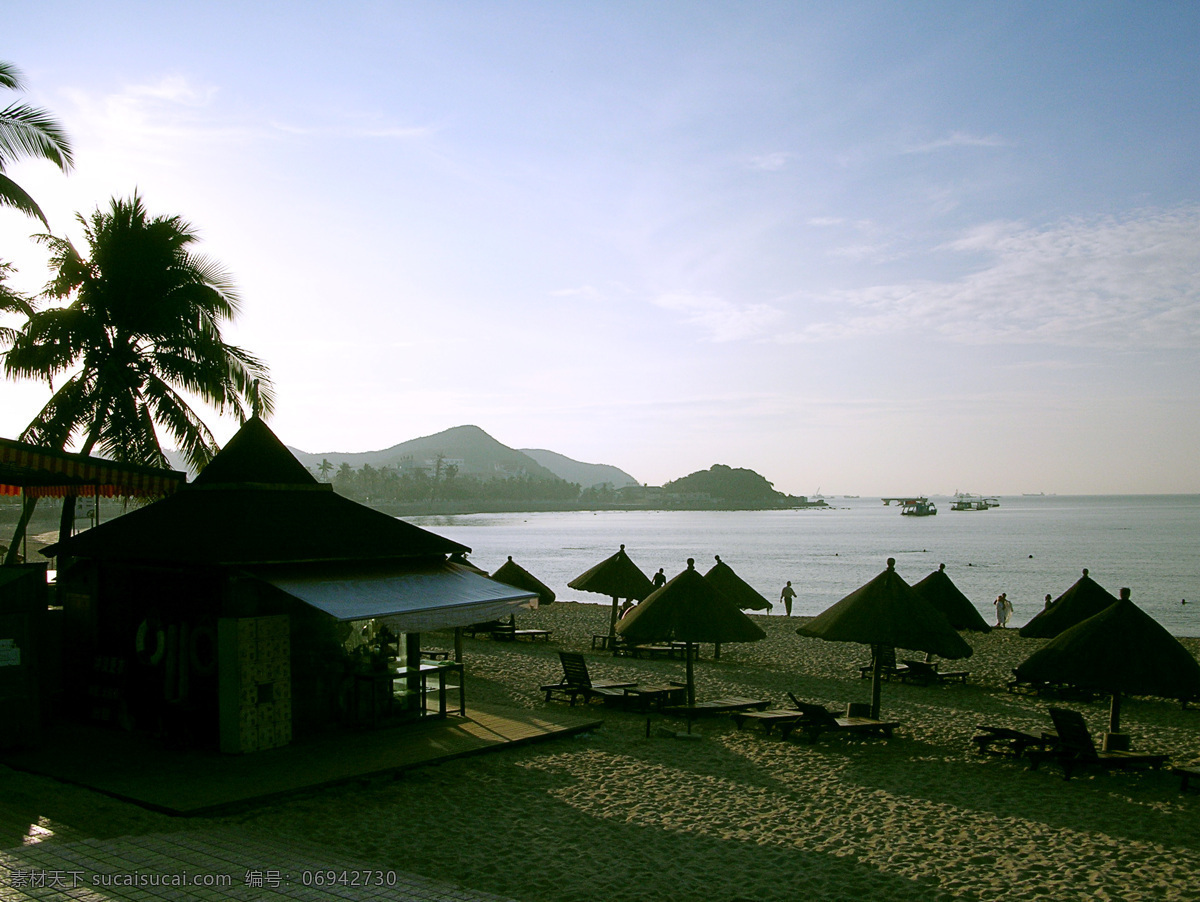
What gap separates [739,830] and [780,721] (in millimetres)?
4178

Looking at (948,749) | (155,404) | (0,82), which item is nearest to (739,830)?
(948,749)

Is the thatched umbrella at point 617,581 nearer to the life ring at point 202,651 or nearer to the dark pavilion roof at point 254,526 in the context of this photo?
the dark pavilion roof at point 254,526

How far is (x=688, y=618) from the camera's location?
1201 centimetres

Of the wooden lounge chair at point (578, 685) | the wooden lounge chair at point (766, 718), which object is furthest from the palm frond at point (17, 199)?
the wooden lounge chair at point (766, 718)

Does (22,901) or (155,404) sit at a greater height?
(155,404)

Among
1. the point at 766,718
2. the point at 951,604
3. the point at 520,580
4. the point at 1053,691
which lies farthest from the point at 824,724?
the point at 520,580

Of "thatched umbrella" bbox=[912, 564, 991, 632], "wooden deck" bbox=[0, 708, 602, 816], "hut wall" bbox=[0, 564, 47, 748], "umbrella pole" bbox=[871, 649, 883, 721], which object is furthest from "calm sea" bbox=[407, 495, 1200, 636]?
"hut wall" bbox=[0, 564, 47, 748]

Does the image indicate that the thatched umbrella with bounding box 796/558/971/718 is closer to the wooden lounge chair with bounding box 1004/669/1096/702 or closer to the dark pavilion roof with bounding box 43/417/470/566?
the wooden lounge chair with bounding box 1004/669/1096/702

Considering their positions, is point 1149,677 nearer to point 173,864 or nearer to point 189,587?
point 173,864

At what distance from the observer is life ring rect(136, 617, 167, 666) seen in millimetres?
9867

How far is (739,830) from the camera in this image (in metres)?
7.60

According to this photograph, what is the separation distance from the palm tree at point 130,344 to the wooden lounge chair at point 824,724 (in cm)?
1214

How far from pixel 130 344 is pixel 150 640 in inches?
401

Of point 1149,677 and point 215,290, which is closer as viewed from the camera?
point 1149,677
